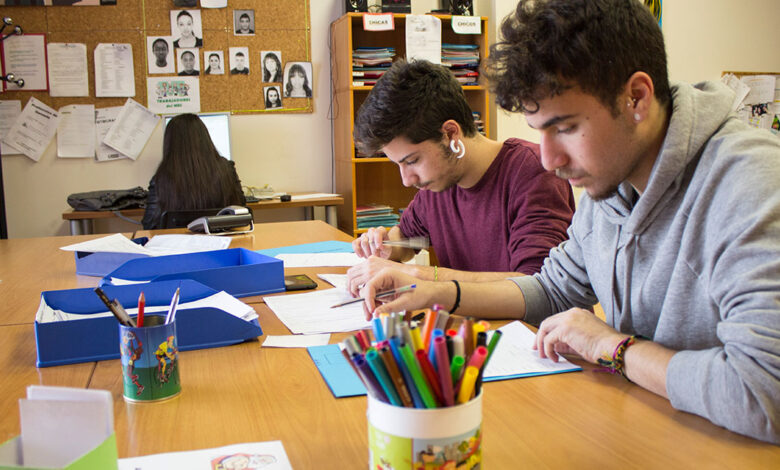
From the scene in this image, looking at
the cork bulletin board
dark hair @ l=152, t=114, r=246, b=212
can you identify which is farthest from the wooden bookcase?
dark hair @ l=152, t=114, r=246, b=212

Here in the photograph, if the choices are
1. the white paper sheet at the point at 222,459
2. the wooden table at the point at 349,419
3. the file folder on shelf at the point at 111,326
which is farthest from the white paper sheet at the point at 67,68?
the white paper sheet at the point at 222,459

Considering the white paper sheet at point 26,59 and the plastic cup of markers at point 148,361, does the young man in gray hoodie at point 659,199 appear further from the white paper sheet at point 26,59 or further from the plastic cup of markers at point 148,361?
the white paper sheet at point 26,59

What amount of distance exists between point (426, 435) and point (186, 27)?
12.6ft

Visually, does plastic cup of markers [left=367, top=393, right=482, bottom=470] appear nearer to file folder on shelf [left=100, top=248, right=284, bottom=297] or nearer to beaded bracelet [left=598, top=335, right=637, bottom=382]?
beaded bracelet [left=598, top=335, right=637, bottom=382]

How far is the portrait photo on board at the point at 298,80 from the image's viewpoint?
4.14m

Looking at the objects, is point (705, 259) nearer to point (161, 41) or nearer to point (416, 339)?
point (416, 339)

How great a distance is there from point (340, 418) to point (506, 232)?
108cm

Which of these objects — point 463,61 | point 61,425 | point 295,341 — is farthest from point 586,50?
point 463,61

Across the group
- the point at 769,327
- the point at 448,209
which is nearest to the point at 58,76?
the point at 448,209

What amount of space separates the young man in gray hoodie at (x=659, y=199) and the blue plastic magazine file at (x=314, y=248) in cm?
111

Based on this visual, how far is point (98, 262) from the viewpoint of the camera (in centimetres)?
185

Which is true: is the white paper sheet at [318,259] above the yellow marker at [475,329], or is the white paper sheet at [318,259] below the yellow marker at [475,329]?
below

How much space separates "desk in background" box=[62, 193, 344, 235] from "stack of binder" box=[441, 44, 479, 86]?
3.41 ft

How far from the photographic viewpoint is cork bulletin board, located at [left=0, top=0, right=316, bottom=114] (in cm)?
381
